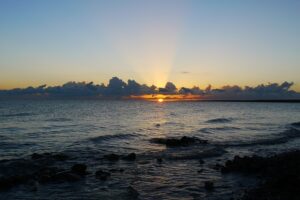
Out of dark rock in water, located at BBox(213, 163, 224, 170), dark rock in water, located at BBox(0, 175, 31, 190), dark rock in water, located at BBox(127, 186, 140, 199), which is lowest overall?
dark rock in water, located at BBox(127, 186, 140, 199)

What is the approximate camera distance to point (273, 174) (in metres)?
22.1

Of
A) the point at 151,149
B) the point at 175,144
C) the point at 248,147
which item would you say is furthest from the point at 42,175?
the point at 248,147

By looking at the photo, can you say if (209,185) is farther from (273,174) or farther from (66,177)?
(66,177)

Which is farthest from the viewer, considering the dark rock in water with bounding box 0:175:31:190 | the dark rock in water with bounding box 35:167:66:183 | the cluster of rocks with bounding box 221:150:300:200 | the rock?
the dark rock in water with bounding box 35:167:66:183

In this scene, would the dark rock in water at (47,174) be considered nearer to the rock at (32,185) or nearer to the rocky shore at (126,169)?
the rocky shore at (126,169)

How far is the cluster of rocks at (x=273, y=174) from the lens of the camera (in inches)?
676

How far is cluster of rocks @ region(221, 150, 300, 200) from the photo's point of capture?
1717 cm

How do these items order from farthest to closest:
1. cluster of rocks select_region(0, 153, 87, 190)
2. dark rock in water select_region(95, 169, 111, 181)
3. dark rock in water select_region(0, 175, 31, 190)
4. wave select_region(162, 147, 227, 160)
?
1. wave select_region(162, 147, 227, 160)
2. dark rock in water select_region(95, 169, 111, 181)
3. cluster of rocks select_region(0, 153, 87, 190)
4. dark rock in water select_region(0, 175, 31, 190)

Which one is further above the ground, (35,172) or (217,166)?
(217,166)

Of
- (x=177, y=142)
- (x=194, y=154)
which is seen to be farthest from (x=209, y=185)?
(x=177, y=142)

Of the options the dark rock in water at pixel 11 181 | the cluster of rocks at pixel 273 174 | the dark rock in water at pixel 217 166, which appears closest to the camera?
the cluster of rocks at pixel 273 174

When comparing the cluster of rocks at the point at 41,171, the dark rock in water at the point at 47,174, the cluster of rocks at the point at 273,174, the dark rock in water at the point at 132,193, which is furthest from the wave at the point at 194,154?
the dark rock in water at the point at 132,193

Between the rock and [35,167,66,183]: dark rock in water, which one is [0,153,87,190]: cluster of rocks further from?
the rock

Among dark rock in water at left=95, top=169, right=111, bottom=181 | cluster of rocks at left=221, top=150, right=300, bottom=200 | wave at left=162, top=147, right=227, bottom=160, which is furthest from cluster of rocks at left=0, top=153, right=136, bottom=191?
cluster of rocks at left=221, top=150, right=300, bottom=200
